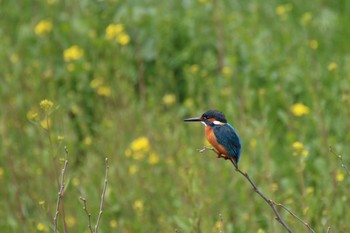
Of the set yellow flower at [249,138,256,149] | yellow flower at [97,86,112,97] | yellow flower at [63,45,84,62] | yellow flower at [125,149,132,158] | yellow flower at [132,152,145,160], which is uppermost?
yellow flower at [249,138,256,149]

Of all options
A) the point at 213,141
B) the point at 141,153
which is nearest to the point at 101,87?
the point at 141,153

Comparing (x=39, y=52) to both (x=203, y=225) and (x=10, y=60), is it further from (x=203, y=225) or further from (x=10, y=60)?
(x=203, y=225)

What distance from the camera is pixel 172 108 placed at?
6.09m

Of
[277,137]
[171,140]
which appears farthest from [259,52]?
[171,140]

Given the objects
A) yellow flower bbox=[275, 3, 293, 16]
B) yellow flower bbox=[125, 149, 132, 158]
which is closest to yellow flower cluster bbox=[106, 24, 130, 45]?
yellow flower bbox=[125, 149, 132, 158]

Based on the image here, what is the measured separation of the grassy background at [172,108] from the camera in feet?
15.5

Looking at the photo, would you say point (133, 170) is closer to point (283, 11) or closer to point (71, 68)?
point (71, 68)

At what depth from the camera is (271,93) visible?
6.09 metres

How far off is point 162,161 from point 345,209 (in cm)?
141

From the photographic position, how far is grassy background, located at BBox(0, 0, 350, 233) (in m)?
4.73

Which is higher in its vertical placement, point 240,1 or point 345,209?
point 345,209

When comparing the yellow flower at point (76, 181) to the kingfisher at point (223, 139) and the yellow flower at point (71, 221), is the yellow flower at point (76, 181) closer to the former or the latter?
the yellow flower at point (71, 221)

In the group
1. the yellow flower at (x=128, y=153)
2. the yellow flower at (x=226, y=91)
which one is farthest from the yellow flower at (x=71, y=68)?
the yellow flower at (x=128, y=153)

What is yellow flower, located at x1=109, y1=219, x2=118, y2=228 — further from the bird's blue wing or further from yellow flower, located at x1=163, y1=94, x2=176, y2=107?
the bird's blue wing
